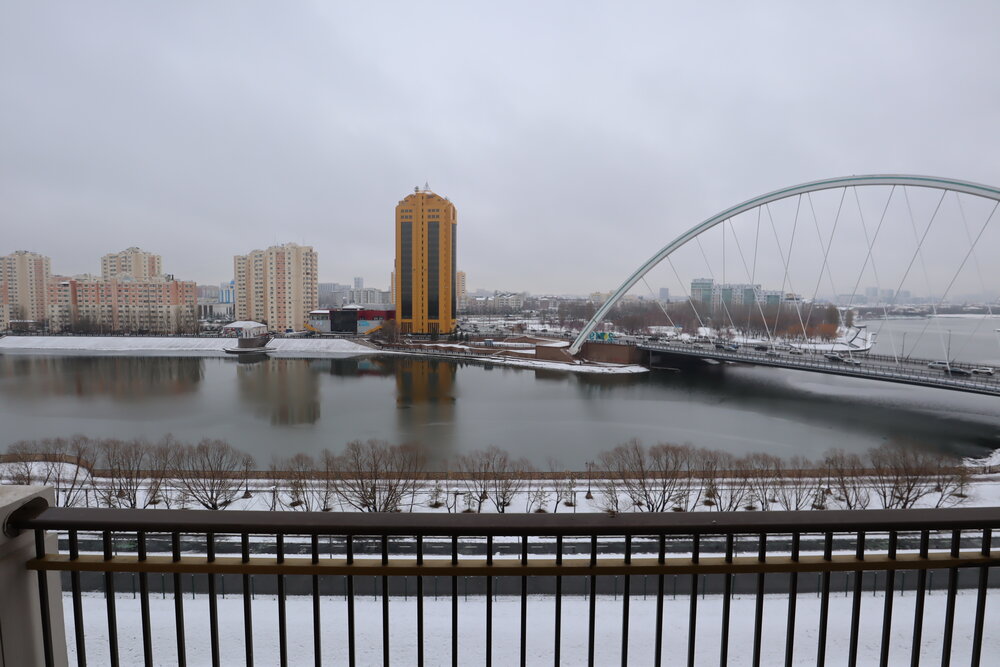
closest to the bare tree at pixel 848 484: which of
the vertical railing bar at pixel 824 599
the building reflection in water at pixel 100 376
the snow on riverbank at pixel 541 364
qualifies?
the vertical railing bar at pixel 824 599

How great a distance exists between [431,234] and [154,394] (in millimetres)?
24438

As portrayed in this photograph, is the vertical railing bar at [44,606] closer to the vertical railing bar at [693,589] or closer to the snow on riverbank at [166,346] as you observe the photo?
the vertical railing bar at [693,589]

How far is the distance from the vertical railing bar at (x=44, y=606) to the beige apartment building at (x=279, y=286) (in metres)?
47.5

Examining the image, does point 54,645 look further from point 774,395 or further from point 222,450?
point 774,395

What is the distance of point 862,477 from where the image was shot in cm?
944

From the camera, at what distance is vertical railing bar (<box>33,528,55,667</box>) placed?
3.37 feet

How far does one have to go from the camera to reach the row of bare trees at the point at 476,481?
28.5 feet

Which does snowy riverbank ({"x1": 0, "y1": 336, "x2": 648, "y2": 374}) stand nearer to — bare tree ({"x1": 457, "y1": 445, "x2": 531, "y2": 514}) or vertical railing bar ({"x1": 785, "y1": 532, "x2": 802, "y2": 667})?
bare tree ({"x1": 457, "y1": 445, "x2": 531, "y2": 514})

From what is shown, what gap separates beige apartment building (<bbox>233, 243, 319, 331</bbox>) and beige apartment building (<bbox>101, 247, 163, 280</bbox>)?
759 inches

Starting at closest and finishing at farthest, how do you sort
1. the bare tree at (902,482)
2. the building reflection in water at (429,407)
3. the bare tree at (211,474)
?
1. the bare tree at (211,474)
2. the bare tree at (902,482)
3. the building reflection in water at (429,407)

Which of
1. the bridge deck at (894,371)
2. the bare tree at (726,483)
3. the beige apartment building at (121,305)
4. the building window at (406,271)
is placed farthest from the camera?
the beige apartment building at (121,305)

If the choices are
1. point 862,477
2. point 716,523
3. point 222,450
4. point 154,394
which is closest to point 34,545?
point 716,523

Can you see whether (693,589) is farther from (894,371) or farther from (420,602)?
(894,371)

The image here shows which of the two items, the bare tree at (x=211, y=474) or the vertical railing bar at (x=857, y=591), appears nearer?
the vertical railing bar at (x=857, y=591)
